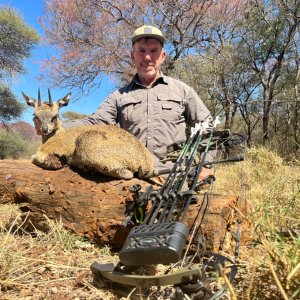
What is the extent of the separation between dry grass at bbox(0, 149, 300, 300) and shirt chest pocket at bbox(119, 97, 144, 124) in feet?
7.11

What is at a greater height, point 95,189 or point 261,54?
point 261,54

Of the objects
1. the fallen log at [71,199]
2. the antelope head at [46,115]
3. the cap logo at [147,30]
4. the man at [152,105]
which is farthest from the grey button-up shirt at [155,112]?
the fallen log at [71,199]

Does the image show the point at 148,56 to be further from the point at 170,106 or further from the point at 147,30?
the point at 170,106

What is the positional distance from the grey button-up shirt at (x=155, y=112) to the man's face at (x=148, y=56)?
18 centimetres

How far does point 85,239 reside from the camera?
3609mm

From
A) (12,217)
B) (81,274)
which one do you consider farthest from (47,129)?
Answer: (81,274)

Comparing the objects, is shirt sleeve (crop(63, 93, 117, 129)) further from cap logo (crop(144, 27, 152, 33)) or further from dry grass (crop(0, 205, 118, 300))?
dry grass (crop(0, 205, 118, 300))

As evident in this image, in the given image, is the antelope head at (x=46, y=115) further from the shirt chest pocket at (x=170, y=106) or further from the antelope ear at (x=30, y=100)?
the shirt chest pocket at (x=170, y=106)

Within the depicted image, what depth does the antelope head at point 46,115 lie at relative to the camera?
5.62 meters

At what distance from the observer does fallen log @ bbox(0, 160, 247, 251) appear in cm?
351

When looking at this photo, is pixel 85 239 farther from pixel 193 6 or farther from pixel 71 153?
pixel 193 6

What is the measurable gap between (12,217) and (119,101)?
2.37m

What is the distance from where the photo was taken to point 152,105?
535 cm

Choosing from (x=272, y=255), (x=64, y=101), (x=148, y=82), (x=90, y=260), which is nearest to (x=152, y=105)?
(x=148, y=82)
